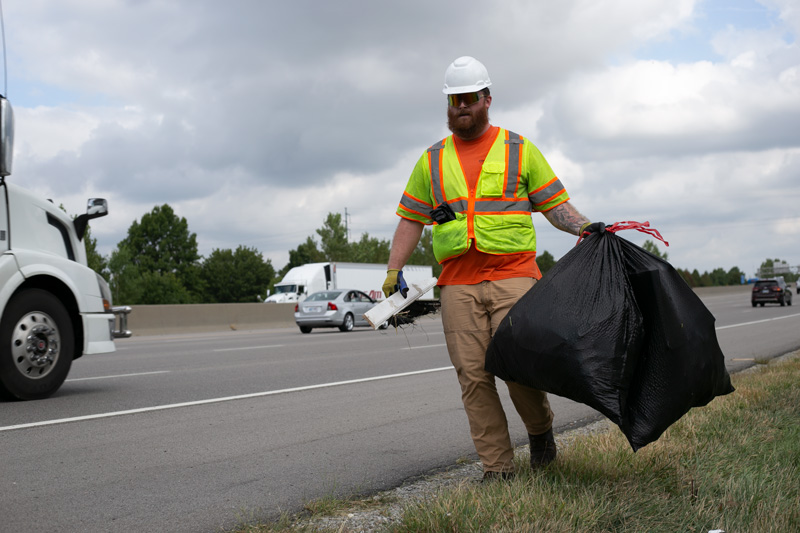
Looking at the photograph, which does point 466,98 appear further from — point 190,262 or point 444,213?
point 190,262

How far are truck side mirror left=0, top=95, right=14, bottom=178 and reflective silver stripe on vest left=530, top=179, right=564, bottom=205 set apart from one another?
16.1ft

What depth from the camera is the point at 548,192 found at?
4.29 meters

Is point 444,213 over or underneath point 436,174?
underneath

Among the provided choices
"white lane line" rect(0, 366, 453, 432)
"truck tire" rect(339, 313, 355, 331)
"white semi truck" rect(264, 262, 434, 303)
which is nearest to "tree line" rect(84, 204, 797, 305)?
"white semi truck" rect(264, 262, 434, 303)

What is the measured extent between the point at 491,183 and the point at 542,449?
1.44 m

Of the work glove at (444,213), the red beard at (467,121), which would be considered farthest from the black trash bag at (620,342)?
the red beard at (467,121)

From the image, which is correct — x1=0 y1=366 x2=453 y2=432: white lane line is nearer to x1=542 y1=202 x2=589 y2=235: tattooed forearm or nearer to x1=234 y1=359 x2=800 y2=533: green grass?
x1=234 y1=359 x2=800 y2=533: green grass

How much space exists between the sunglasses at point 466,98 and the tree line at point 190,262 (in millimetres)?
64983

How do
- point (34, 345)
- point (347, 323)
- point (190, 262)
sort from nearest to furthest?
point (34, 345) < point (347, 323) < point (190, 262)

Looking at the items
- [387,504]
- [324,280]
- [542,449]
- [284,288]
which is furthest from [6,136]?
[284,288]

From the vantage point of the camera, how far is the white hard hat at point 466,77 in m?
4.16

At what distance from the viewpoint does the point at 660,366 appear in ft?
11.7

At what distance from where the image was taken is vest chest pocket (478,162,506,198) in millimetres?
4180

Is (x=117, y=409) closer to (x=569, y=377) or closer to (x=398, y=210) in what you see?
(x=398, y=210)
